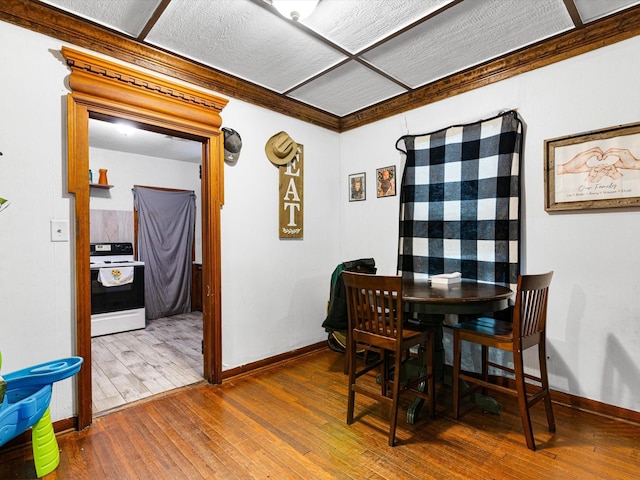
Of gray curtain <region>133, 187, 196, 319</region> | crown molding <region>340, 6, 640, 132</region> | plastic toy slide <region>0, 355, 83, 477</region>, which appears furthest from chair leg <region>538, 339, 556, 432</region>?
gray curtain <region>133, 187, 196, 319</region>

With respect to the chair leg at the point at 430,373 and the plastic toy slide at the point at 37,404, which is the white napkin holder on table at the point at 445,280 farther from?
the plastic toy slide at the point at 37,404

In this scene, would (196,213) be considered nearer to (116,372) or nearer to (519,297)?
(116,372)

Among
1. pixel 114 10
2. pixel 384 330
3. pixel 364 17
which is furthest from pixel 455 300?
pixel 114 10

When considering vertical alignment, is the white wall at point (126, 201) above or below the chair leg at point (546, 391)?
above

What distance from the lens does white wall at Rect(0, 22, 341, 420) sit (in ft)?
6.39

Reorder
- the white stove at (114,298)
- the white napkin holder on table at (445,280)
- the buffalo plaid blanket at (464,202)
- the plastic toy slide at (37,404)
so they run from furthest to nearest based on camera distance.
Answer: the white stove at (114,298)
the buffalo plaid blanket at (464,202)
the white napkin holder on table at (445,280)
the plastic toy slide at (37,404)

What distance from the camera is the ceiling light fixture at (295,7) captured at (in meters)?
1.80

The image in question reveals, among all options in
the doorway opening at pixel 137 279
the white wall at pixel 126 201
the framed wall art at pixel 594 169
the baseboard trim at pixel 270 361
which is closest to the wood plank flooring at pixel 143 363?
the doorway opening at pixel 137 279

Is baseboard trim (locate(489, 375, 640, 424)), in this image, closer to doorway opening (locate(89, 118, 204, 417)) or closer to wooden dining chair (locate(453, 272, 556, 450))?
wooden dining chair (locate(453, 272, 556, 450))

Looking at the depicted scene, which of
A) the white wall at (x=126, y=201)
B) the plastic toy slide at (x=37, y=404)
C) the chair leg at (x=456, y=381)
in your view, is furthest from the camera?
the chair leg at (x=456, y=381)

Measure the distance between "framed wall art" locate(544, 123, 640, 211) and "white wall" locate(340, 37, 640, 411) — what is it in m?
0.06

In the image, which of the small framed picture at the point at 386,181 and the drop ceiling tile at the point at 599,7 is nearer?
the drop ceiling tile at the point at 599,7

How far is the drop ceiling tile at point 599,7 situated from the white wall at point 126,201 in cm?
230

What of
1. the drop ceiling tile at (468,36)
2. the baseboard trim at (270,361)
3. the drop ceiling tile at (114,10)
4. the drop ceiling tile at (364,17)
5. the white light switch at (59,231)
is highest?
the drop ceiling tile at (114,10)
